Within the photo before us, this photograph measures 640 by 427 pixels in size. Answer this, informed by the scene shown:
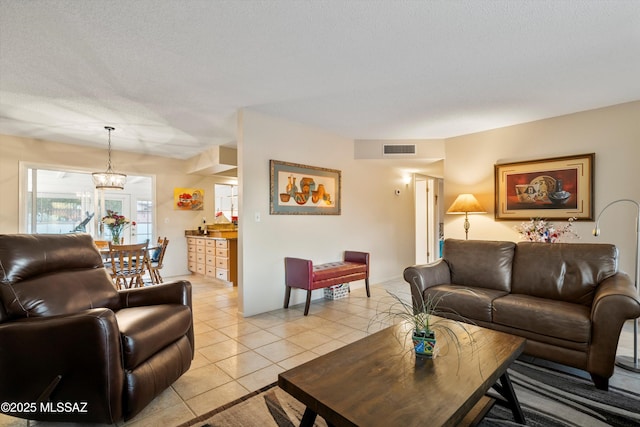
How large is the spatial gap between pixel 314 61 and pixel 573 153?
11.3ft

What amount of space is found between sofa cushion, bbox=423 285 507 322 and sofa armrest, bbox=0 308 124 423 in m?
2.30

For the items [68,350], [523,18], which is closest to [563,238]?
[523,18]

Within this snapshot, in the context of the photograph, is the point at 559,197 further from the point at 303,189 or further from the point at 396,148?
the point at 303,189

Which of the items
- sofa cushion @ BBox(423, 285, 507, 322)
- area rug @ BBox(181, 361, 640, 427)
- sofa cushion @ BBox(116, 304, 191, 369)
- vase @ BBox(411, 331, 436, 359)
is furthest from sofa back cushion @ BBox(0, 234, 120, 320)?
sofa cushion @ BBox(423, 285, 507, 322)

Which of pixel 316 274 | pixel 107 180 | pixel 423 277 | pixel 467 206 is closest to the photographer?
pixel 423 277

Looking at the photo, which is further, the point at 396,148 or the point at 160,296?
the point at 396,148

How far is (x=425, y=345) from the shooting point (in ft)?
5.12

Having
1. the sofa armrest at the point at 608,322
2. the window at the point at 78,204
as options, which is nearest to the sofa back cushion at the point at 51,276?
the sofa armrest at the point at 608,322

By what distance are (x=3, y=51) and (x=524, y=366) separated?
4.65 meters

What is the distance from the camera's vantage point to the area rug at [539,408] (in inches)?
66.7

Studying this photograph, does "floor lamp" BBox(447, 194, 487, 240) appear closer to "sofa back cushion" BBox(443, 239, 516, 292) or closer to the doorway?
"sofa back cushion" BBox(443, 239, 516, 292)

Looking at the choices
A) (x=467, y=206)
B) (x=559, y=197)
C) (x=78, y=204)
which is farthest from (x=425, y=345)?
(x=78, y=204)

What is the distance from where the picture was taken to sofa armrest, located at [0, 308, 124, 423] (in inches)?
59.6

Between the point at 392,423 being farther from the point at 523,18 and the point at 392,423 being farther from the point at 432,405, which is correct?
the point at 523,18
